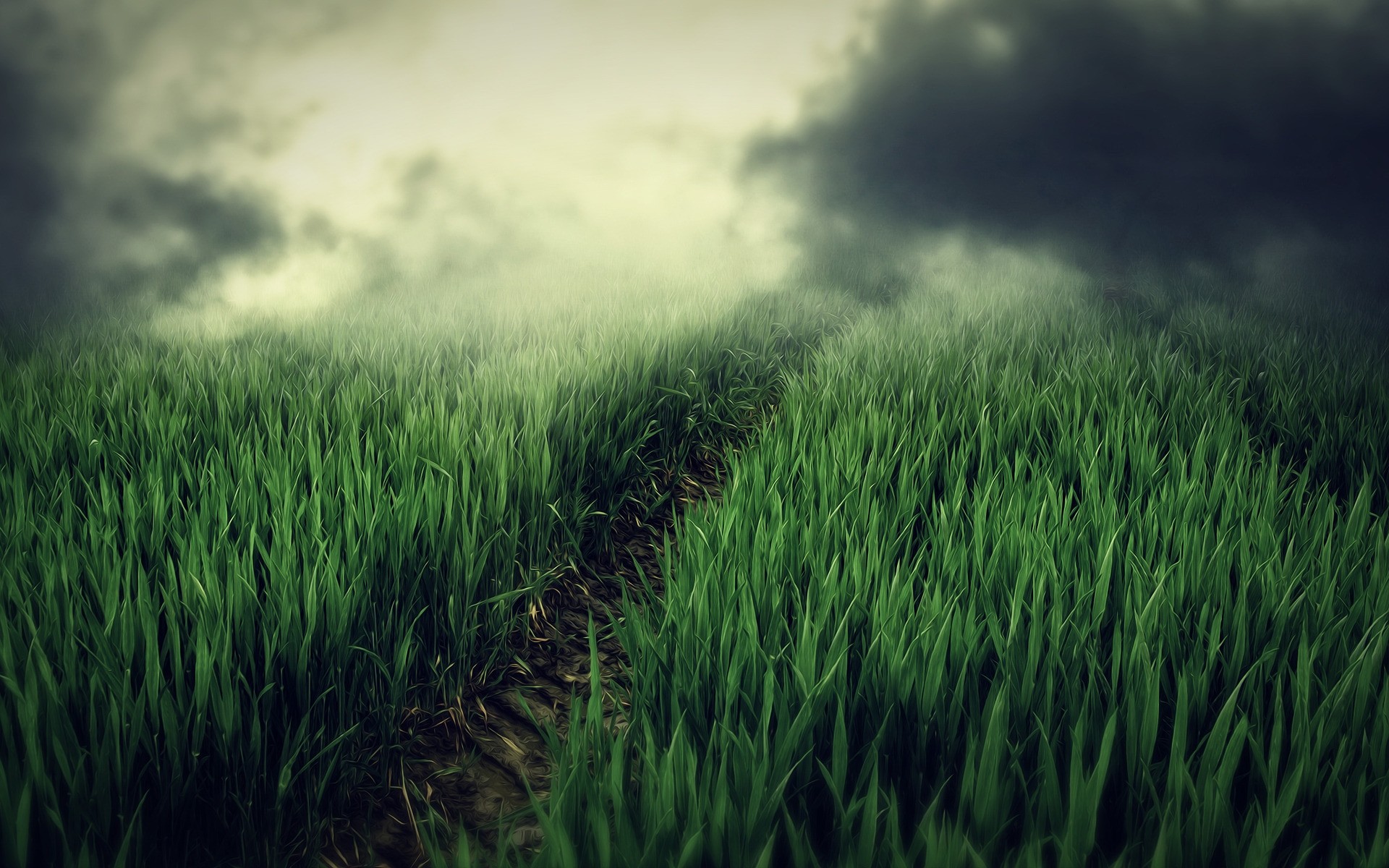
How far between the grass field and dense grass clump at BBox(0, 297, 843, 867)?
0.03 ft

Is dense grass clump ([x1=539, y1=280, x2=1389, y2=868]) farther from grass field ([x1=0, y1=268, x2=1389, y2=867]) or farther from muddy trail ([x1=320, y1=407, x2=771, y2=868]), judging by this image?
muddy trail ([x1=320, y1=407, x2=771, y2=868])

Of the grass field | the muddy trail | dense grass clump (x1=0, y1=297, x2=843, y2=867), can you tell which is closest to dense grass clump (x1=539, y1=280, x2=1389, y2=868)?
the grass field

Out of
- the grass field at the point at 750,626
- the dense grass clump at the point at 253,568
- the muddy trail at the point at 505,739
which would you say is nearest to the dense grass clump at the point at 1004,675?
the grass field at the point at 750,626

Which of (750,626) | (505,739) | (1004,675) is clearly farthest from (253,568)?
(1004,675)

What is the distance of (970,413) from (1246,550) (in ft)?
4.35

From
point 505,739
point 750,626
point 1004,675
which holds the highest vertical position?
point 750,626

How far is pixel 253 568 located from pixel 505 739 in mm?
692

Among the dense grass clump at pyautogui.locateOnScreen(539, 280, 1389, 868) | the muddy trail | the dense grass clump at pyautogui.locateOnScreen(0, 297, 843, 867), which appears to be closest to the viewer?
the dense grass clump at pyautogui.locateOnScreen(539, 280, 1389, 868)

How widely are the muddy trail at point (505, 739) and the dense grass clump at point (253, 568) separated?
0.07m

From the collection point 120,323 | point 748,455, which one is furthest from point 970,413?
point 120,323

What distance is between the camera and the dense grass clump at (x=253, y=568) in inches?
41.3

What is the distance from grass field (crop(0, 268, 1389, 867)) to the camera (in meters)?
0.89

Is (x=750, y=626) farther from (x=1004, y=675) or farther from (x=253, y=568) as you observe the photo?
(x=253, y=568)

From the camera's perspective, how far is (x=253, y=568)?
4.56ft
